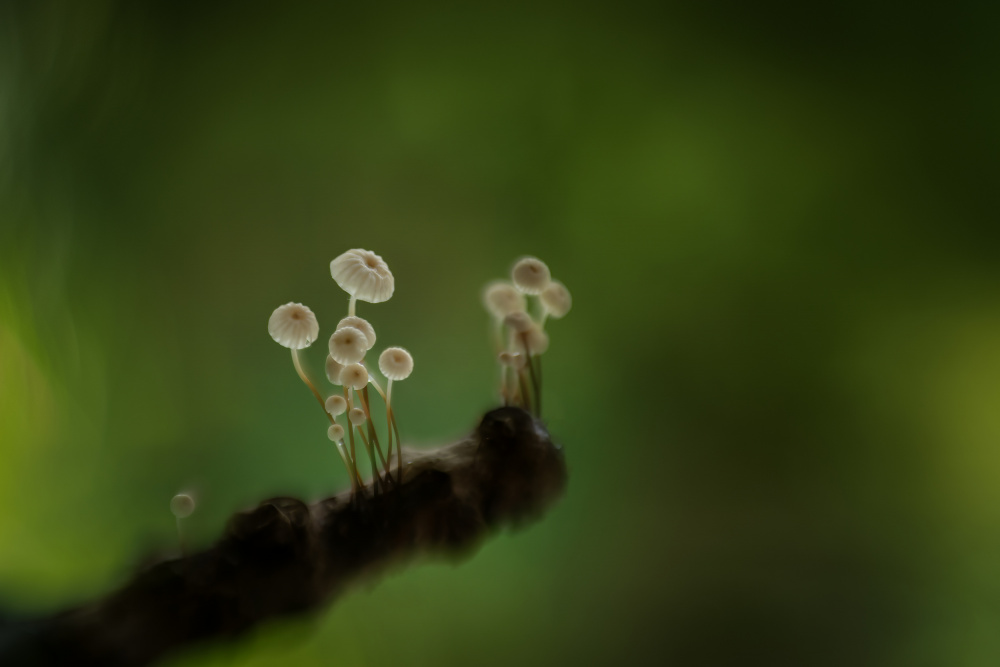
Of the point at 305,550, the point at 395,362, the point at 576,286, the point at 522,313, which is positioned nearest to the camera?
the point at 305,550

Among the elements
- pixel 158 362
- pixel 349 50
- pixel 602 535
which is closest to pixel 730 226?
pixel 602 535

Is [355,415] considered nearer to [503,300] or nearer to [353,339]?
[353,339]

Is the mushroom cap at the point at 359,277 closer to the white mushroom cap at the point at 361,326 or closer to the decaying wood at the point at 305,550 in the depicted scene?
the white mushroom cap at the point at 361,326

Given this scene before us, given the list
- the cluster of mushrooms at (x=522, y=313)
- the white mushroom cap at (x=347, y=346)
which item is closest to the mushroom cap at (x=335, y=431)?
the white mushroom cap at (x=347, y=346)

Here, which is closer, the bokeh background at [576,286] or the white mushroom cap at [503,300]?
the white mushroom cap at [503,300]

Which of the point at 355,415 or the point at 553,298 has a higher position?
the point at 553,298

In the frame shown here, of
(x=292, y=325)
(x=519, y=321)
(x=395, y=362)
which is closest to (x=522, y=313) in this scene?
(x=519, y=321)

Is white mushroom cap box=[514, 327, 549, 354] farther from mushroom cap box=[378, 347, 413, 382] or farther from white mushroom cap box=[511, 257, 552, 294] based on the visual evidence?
mushroom cap box=[378, 347, 413, 382]
